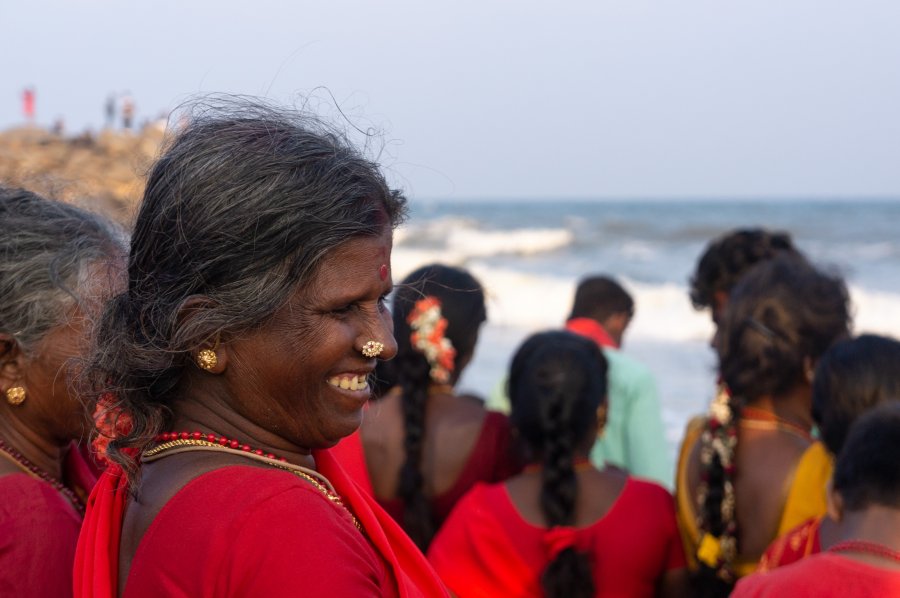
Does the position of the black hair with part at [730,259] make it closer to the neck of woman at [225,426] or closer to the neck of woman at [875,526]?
the neck of woman at [875,526]

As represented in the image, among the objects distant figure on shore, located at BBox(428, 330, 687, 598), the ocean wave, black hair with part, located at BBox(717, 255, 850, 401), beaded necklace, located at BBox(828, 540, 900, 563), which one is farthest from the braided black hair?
the ocean wave

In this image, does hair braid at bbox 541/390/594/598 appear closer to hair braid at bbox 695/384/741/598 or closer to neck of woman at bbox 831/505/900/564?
hair braid at bbox 695/384/741/598

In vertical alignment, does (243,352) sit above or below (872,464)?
above

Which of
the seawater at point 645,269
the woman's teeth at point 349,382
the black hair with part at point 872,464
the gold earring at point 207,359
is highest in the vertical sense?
the gold earring at point 207,359

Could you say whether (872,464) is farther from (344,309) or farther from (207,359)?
(207,359)

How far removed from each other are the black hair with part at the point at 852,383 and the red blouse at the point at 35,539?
6.64 feet

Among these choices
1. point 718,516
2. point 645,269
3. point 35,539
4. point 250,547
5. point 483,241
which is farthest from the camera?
point 483,241

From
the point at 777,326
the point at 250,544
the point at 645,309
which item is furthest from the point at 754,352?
the point at 645,309

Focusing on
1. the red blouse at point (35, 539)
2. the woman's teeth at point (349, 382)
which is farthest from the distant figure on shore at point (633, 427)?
the woman's teeth at point (349, 382)

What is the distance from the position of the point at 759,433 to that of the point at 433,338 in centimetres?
120

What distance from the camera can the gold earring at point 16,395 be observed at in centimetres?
216

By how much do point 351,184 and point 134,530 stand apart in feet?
1.90

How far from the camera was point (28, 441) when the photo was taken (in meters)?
2.18

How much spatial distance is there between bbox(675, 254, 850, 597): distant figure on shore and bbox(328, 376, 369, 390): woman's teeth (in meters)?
2.05
